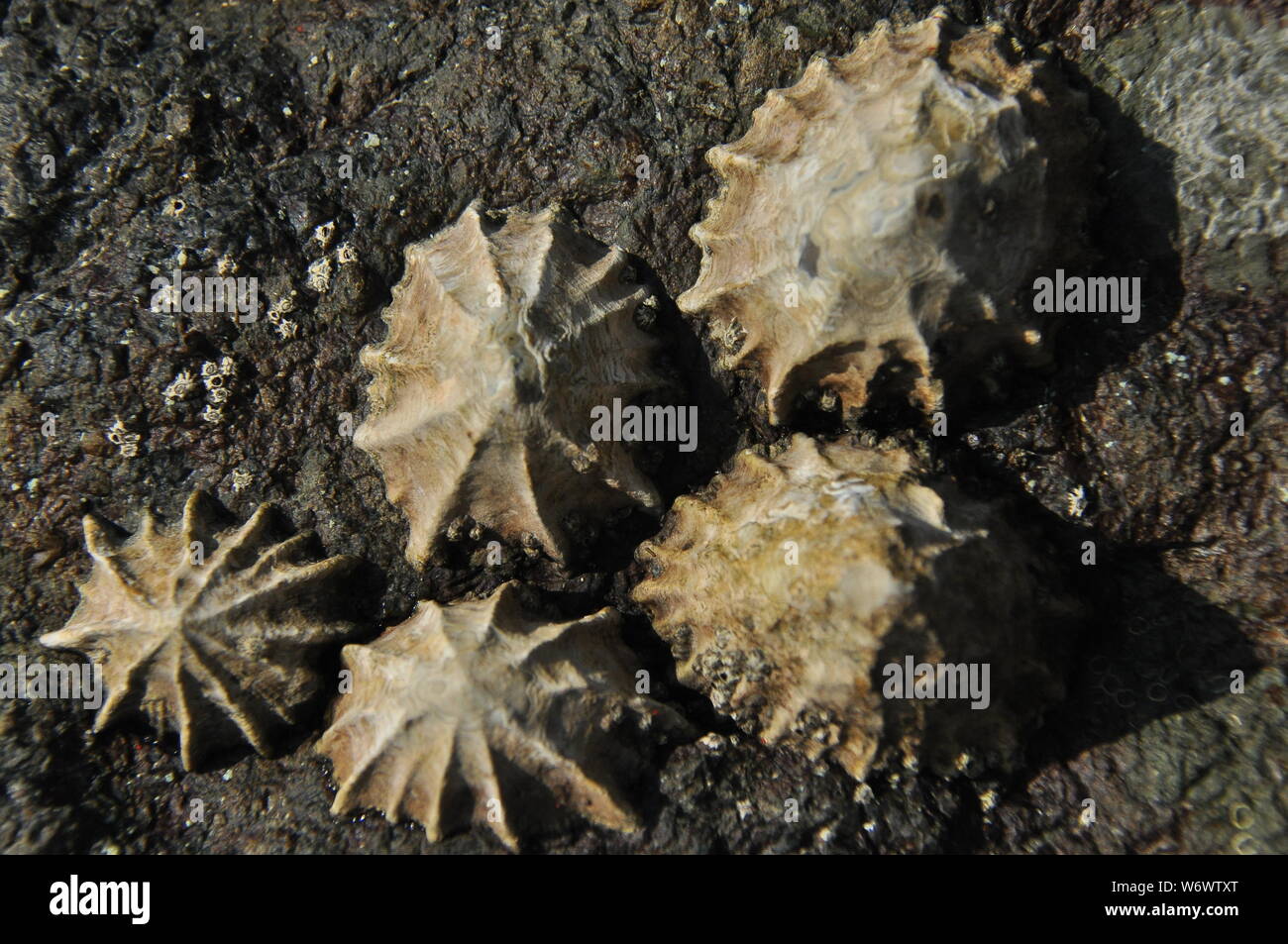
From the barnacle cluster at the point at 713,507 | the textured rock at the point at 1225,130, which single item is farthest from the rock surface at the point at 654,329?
the barnacle cluster at the point at 713,507

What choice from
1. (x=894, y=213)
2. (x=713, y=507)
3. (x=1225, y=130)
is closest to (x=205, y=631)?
(x=713, y=507)

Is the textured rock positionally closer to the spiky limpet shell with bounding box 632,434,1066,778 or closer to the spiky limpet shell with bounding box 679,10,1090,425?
the spiky limpet shell with bounding box 679,10,1090,425

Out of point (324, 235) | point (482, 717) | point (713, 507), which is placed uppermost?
point (324, 235)

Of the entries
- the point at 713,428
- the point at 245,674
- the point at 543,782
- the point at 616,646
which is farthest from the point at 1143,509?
the point at 245,674

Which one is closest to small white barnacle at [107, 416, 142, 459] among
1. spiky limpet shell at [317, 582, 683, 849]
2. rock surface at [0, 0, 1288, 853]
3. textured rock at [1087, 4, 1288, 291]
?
rock surface at [0, 0, 1288, 853]

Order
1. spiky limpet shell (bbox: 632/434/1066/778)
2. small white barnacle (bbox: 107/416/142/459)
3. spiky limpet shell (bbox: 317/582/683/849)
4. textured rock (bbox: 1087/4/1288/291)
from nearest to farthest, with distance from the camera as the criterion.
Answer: spiky limpet shell (bbox: 632/434/1066/778) → spiky limpet shell (bbox: 317/582/683/849) → textured rock (bbox: 1087/4/1288/291) → small white barnacle (bbox: 107/416/142/459)

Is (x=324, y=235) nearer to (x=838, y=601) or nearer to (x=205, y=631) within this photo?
(x=205, y=631)

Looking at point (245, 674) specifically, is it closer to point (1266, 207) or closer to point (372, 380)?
point (372, 380)
